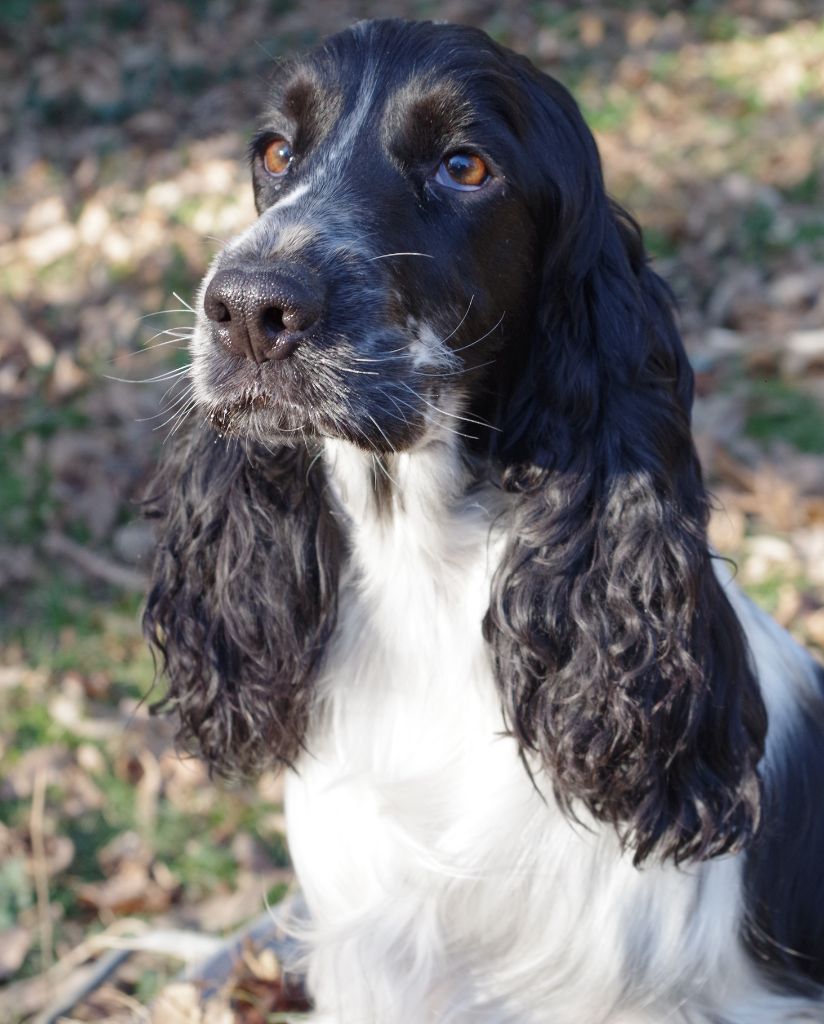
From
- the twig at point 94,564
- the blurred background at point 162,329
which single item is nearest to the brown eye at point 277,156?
the blurred background at point 162,329

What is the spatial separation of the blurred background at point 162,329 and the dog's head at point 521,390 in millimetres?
471

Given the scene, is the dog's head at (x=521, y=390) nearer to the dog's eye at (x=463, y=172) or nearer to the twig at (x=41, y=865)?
the dog's eye at (x=463, y=172)

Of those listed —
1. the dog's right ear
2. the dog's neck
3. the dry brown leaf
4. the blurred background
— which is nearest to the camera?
the dog's neck

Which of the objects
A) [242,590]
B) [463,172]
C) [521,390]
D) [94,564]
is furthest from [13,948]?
[463,172]

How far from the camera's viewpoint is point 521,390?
2.91 metres

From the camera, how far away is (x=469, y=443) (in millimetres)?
2928

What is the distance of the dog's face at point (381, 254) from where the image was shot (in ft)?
8.23

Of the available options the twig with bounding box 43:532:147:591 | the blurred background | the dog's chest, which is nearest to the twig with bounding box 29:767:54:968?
the blurred background

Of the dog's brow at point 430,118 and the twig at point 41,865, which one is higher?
the dog's brow at point 430,118

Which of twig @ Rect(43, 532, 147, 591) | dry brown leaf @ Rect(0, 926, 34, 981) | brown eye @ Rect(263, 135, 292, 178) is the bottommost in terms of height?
dry brown leaf @ Rect(0, 926, 34, 981)

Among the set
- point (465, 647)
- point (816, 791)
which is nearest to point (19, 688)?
point (465, 647)

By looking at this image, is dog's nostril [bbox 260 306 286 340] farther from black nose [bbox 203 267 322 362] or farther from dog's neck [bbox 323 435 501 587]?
dog's neck [bbox 323 435 501 587]

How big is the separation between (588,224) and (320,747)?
137cm

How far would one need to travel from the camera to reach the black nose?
7.89 ft
